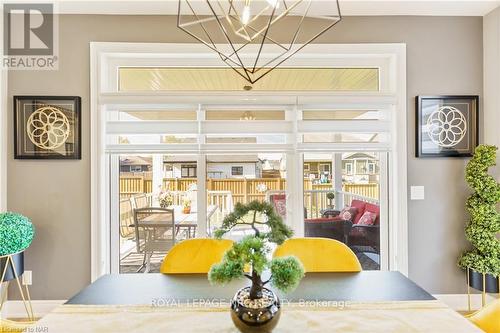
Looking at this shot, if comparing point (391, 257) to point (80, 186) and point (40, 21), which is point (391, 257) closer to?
point (80, 186)

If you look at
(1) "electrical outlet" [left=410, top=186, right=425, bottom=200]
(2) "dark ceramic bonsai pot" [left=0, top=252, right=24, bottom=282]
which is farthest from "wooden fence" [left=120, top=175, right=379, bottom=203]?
(2) "dark ceramic bonsai pot" [left=0, top=252, right=24, bottom=282]

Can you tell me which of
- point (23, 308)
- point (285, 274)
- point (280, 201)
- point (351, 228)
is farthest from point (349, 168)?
point (23, 308)

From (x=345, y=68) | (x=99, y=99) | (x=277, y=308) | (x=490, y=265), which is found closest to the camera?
(x=277, y=308)

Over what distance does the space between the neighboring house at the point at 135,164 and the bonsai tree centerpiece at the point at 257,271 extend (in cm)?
189

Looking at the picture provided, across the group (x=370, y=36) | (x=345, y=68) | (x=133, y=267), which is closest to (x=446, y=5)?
(x=370, y=36)

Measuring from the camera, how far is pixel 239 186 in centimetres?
285

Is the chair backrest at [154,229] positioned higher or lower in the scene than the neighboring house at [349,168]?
lower

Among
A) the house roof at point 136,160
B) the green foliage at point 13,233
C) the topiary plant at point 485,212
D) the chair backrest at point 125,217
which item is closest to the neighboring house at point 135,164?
the house roof at point 136,160

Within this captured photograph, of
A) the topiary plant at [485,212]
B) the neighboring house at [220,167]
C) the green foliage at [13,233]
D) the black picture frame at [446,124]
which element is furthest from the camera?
the neighboring house at [220,167]

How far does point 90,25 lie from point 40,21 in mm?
417

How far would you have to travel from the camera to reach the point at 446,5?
254 centimetres

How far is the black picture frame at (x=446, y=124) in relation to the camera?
266 centimetres

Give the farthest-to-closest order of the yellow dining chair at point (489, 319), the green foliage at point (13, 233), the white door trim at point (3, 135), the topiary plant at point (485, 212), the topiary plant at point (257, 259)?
the white door trim at point (3, 135) → the topiary plant at point (485, 212) → the green foliage at point (13, 233) → the yellow dining chair at point (489, 319) → the topiary plant at point (257, 259)

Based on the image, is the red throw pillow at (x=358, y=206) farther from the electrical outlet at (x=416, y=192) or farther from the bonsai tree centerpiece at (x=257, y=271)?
the bonsai tree centerpiece at (x=257, y=271)
